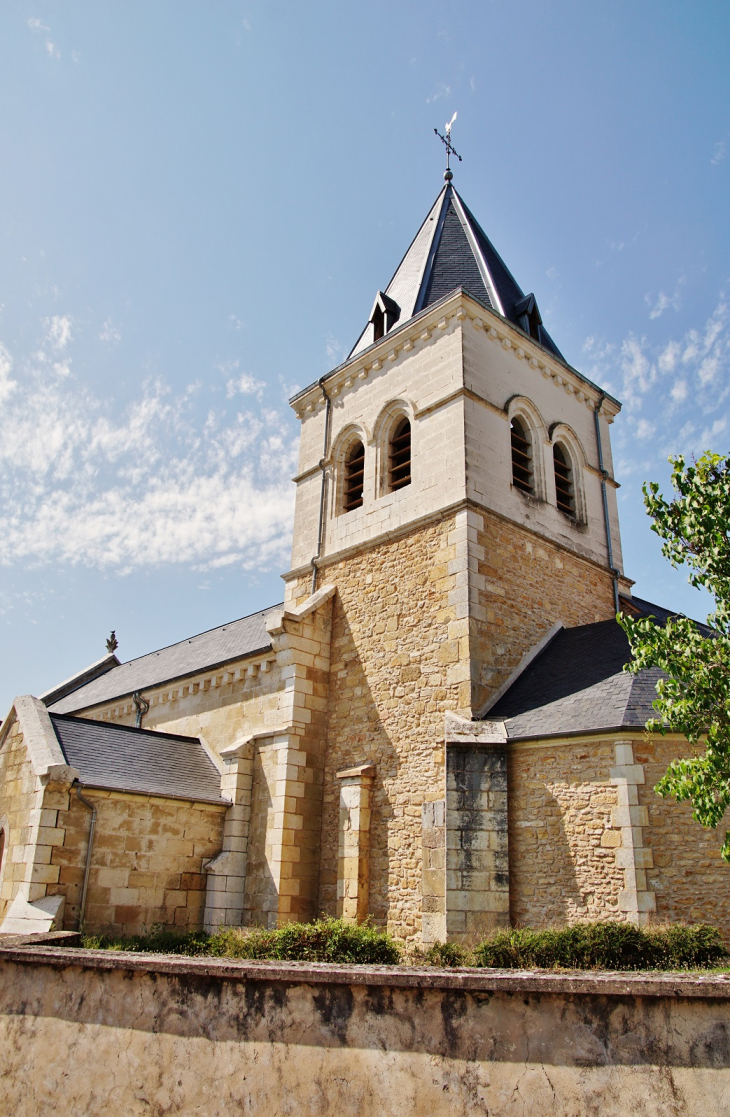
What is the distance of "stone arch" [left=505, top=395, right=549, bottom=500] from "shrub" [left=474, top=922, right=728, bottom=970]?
27.9ft

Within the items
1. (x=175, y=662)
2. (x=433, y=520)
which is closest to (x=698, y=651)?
(x=433, y=520)

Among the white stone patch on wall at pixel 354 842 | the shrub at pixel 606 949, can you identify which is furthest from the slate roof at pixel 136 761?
the shrub at pixel 606 949

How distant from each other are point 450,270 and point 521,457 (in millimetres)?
4861

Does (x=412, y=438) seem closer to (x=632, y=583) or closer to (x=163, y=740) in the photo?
(x=632, y=583)

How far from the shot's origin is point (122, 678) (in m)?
25.0

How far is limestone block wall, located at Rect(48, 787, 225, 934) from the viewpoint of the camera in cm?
1123

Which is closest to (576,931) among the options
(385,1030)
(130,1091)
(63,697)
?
(385,1030)

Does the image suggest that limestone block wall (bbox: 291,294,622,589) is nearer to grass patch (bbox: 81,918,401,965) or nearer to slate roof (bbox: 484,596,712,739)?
slate roof (bbox: 484,596,712,739)

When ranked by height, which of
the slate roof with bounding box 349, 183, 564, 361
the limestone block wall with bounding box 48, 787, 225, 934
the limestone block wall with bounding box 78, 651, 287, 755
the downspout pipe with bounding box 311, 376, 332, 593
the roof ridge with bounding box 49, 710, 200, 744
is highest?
the slate roof with bounding box 349, 183, 564, 361

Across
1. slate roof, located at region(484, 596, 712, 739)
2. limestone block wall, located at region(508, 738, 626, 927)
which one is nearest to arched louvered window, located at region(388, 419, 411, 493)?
slate roof, located at region(484, 596, 712, 739)

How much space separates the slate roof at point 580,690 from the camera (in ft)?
33.1

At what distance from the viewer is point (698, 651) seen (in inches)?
317

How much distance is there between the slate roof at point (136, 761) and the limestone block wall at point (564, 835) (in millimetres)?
5426

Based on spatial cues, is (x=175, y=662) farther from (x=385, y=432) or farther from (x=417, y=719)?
(x=417, y=719)
